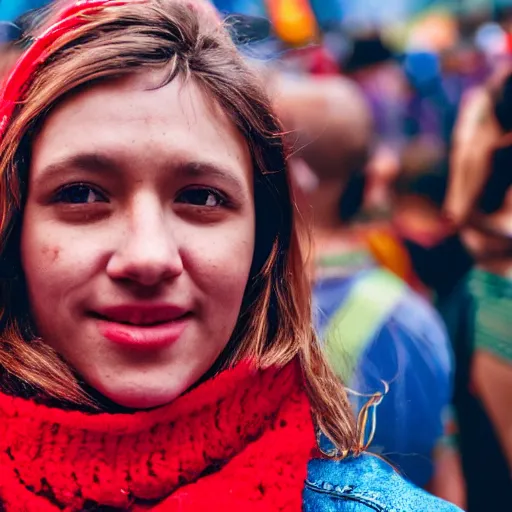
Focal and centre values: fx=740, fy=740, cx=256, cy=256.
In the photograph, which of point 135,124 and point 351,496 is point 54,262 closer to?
point 135,124

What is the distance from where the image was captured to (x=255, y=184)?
4.42 ft

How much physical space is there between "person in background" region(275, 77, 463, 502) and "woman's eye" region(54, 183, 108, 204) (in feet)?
1.90

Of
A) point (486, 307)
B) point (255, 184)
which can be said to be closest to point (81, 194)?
point (255, 184)

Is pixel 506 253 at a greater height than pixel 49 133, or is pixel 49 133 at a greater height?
pixel 49 133

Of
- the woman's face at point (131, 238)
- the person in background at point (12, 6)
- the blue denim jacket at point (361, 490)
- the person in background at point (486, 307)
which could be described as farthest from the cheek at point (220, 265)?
the person in background at point (486, 307)

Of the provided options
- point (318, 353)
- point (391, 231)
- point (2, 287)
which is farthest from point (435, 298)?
point (2, 287)

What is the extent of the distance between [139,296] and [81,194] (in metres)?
0.19

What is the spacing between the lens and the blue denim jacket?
3.94 ft

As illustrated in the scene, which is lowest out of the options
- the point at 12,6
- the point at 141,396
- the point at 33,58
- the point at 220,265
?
the point at 141,396

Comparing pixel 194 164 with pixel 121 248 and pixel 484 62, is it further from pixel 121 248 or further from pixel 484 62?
pixel 484 62

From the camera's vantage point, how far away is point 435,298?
9.10 ft

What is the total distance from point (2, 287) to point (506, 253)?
1.59 m

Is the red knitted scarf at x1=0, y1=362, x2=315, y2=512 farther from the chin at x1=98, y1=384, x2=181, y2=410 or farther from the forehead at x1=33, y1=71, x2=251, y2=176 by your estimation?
the forehead at x1=33, y1=71, x2=251, y2=176

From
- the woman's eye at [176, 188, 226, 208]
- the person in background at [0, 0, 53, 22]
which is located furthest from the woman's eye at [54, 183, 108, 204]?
the person in background at [0, 0, 53, 22]
